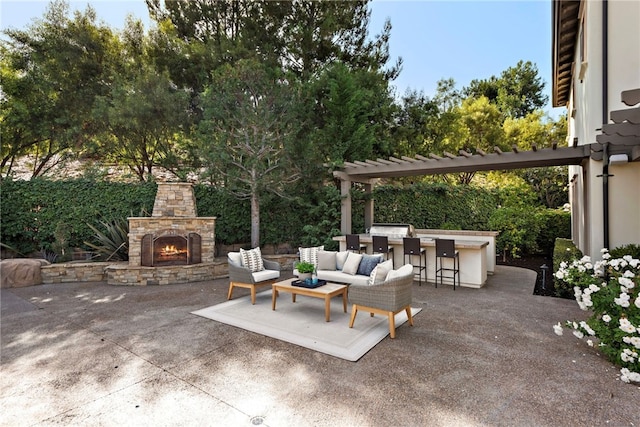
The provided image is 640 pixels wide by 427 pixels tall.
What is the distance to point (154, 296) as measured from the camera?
680cm

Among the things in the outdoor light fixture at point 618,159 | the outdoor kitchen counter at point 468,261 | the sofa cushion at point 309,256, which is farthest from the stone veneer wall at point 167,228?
the outdoor light fixture at point 618,159

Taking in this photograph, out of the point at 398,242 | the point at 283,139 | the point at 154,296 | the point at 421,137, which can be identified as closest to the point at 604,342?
the point at 398,242

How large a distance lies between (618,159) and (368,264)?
452 centimetres

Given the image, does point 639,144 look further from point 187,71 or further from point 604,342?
point 187,71

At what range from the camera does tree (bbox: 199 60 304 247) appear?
28.8 feet

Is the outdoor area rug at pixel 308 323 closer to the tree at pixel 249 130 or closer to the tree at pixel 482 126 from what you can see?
the tree at pixel 249 130

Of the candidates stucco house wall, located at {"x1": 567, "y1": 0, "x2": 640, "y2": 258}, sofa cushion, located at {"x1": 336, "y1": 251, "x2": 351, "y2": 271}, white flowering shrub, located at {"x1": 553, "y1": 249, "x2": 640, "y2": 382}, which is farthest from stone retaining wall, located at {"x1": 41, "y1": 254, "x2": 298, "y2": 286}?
stucco house wall, located at {"x1": 567, "y1": 0, "x2": 640, "y2": 258}

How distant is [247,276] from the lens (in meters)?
6.17

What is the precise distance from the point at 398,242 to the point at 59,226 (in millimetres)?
8788

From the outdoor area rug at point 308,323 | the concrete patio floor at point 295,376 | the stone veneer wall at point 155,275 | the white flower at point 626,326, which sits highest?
the white flower at point 626,326

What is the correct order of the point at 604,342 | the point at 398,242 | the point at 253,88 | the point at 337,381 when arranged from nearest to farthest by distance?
the point at 337,381
the point at 604,342
the point at 398,242
the point at 253,88

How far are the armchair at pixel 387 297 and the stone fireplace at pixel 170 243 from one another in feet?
16.7

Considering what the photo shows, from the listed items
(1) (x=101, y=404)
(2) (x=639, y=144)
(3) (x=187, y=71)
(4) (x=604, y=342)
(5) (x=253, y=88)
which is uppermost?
(3) (x=187, y=71)

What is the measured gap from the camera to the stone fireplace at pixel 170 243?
26.1 ft
